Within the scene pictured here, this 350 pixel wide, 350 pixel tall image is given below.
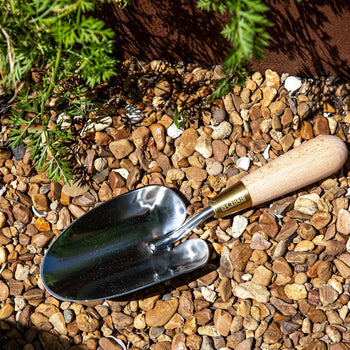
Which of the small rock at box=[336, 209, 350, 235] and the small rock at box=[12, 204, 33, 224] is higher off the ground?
the small rock at box=[12, 204, 33, 224]

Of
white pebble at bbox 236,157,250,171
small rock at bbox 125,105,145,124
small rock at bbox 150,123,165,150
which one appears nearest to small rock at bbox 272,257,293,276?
A: white pebble at bbox 236,157,250,171

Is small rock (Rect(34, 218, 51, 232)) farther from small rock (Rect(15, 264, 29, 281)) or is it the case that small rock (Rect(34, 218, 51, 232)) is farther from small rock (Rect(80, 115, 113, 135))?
small rock (Rect(80, 115, 113, 135))

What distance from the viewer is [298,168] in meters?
1.46

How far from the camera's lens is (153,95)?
1.72 metres

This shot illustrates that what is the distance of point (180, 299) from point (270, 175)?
480mm

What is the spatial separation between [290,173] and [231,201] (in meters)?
0.19

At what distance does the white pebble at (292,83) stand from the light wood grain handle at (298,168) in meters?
0.25

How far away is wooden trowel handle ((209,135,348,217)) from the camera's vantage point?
146 cm

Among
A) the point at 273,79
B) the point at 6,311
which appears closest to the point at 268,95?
the point at 273,79

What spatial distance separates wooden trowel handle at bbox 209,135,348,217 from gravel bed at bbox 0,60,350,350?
119 millimetres

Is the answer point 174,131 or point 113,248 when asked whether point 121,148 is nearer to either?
point 174,131

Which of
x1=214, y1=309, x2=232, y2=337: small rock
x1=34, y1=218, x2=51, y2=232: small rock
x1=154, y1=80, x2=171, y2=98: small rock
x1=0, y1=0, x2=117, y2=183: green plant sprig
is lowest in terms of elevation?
x1=214, y1=309, x2=232, y2=337: small rock

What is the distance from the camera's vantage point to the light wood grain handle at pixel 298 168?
1461 mm

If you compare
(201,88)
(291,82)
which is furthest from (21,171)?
(291,82)
